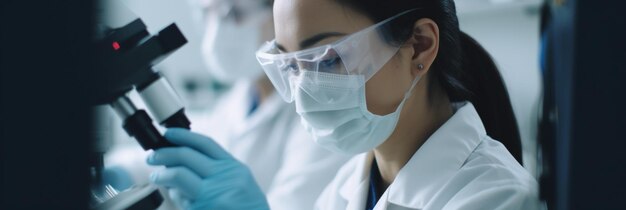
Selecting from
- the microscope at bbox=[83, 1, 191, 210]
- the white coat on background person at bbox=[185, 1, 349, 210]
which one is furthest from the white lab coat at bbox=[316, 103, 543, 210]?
the white coat on background person at bbox=[185, 1, 349, 210]

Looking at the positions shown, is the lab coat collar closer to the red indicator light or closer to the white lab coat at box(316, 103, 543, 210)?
the white lab coat at box(316, 103, 543, 210)

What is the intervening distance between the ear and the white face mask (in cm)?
2

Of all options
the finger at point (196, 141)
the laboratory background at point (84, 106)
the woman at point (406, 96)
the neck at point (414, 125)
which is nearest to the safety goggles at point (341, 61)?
the woman at point (406, 96)

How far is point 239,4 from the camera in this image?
220cm

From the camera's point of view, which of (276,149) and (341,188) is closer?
(341,188)

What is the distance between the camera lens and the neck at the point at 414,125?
3.59ft

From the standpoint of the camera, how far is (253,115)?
221 centimetres

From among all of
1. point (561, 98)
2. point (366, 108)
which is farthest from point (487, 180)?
point (561, 98)

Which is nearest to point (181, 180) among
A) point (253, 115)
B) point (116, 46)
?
point (116, 46)

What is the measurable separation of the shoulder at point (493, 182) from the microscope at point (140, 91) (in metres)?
0.53

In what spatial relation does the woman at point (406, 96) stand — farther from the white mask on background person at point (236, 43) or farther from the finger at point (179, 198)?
the white mask on background person at point (236, 43)

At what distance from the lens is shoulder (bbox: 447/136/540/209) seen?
91 centimetres

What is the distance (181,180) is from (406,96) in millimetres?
450

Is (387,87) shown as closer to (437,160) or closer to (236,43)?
(437,160)
